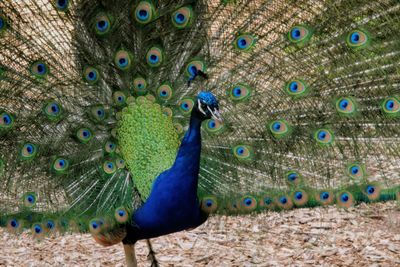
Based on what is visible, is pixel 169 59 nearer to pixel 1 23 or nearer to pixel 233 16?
pixel 233 16

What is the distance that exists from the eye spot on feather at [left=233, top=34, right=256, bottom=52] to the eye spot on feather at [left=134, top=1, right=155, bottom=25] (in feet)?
1.29

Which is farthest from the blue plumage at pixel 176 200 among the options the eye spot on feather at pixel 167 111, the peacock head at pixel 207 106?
the eye spot on feather at pixel 167 111

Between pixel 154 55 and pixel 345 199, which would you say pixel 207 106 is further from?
pixel 345 199

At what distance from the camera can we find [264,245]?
384cm

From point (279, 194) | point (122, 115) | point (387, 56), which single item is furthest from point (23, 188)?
point (387, 56)

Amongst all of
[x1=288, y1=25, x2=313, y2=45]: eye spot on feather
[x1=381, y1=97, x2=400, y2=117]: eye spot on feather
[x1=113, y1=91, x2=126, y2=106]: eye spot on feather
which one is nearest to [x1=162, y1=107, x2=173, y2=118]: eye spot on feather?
[x1=113, y1=91, x2=126, y2=106]: eye spot on feather

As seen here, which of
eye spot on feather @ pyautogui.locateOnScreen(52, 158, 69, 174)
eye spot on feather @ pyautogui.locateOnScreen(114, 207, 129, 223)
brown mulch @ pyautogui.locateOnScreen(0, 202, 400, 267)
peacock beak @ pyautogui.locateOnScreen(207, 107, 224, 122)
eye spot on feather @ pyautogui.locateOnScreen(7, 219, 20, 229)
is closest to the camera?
peacock beak @ pyautogui.locateOnScreen(207, 107, 224, 122)

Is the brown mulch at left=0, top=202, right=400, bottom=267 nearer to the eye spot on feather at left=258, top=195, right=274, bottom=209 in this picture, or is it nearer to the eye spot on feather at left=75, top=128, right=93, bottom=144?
the eye spot on feather at left=258, top=195, right=274, bottom=209

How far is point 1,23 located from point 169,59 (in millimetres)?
736

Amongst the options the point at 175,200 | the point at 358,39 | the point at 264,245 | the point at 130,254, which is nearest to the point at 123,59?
the point at 175,200

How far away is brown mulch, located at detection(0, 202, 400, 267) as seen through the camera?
3.68 meters

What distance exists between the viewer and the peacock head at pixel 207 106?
7.23ft

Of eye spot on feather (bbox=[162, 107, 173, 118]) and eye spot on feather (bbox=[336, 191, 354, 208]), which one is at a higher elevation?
eye spot on feather (bbox=[162, 107, 173, 118])

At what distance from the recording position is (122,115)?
2.76 meters
